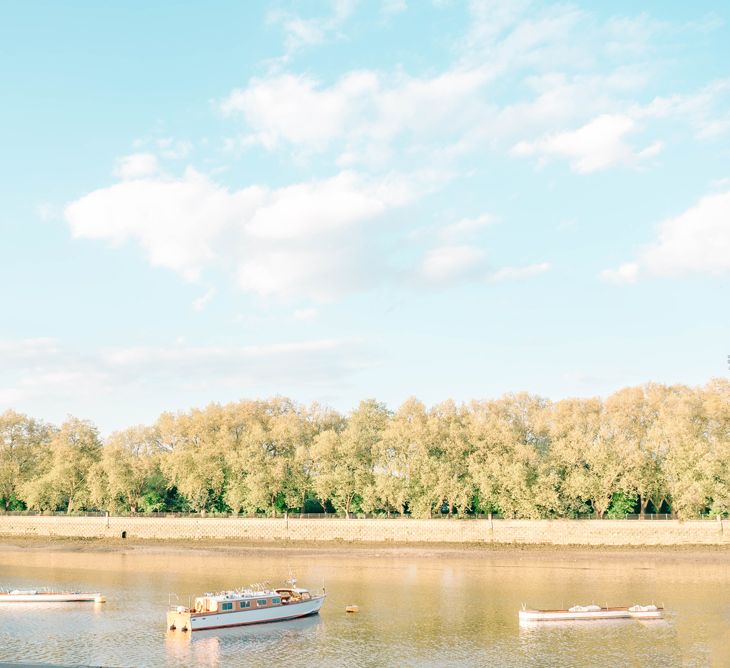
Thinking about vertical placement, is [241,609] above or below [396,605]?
above

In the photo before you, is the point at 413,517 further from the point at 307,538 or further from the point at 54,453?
the point at 54,453

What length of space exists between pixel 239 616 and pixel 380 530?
52085mm

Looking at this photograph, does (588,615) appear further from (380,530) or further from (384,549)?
(380,530)

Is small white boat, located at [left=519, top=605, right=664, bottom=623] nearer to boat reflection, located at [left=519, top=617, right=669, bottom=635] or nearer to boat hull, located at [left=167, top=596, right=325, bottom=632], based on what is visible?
boat reflection, located at [left=519, top=617, right=669, bottom=635]

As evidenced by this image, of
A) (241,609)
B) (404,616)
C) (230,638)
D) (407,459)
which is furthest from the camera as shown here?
(407,459)

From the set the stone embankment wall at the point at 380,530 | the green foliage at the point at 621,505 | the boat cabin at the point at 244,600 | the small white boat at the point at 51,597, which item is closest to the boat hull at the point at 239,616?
the boat cabin at the point at 244,600

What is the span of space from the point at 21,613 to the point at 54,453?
72096 millimetres

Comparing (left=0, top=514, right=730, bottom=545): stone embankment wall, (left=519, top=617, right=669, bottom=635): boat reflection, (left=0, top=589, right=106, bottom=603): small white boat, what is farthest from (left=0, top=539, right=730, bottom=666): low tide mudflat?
(left=0, top=514, right=730, bottom=545): stone embankment wall

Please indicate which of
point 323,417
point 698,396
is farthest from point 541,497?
point 323,417

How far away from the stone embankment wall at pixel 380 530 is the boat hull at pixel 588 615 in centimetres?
4282

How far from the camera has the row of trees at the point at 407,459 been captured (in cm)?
10344

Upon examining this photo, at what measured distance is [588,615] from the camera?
5925 centimetres

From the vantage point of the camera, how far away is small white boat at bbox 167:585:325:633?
5769 cm

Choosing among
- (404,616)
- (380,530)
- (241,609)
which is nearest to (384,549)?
(380,530)
